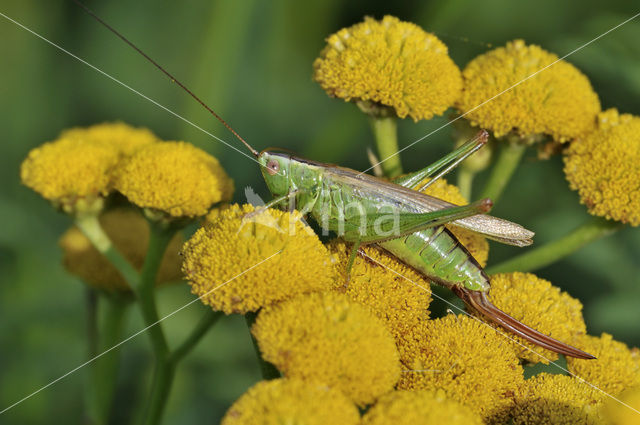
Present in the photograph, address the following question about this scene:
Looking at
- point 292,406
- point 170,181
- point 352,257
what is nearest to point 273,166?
point 170,181

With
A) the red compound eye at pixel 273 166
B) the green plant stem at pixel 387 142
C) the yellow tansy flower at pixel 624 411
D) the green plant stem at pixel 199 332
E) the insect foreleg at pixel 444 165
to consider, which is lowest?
the yellow tansy flower at pixel 624 411

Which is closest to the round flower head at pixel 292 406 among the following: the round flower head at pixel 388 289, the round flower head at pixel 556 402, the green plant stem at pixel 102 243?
the round flower head at pixel 388 289

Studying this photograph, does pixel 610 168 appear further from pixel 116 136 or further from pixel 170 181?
pixel 116 136

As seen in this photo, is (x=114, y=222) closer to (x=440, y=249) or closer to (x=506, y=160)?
(x=440, y=249)

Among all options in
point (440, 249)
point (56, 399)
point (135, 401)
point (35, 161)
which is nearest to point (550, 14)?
point (440, 249)

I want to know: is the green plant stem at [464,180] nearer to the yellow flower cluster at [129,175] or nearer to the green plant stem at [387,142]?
the green plant stem at [387,142]

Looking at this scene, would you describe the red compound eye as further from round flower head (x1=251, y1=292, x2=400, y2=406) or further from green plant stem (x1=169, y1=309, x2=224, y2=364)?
round flower head (x1=251, y1=292, x2=400, y2=406)
